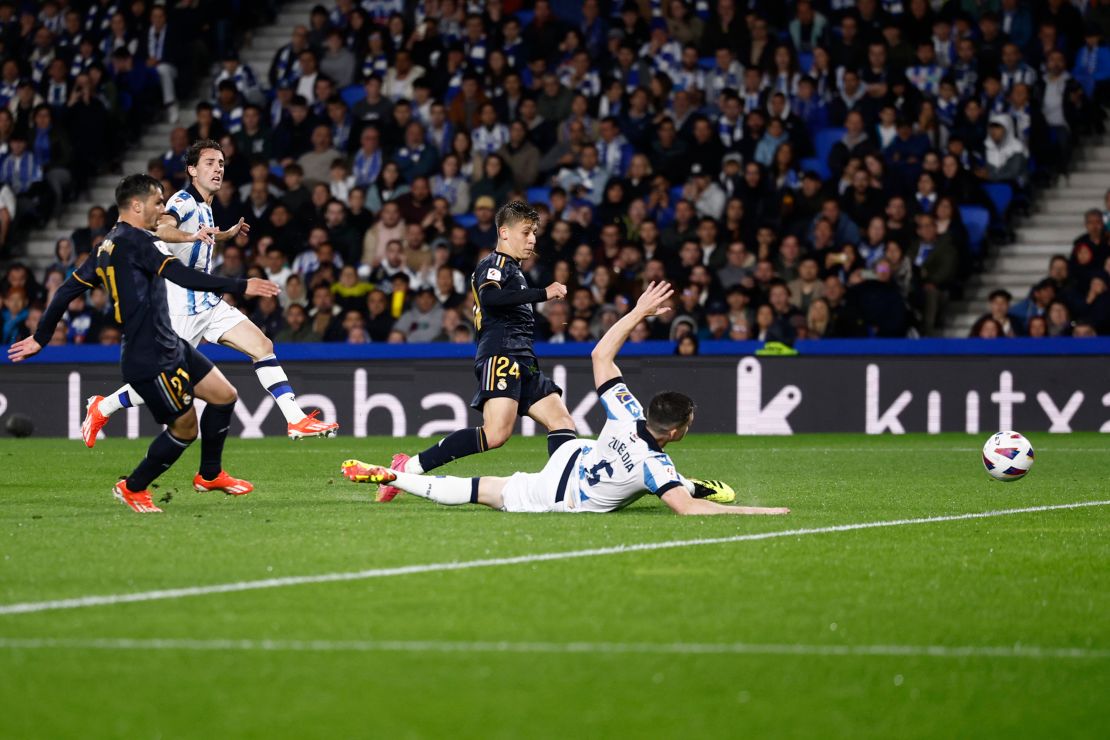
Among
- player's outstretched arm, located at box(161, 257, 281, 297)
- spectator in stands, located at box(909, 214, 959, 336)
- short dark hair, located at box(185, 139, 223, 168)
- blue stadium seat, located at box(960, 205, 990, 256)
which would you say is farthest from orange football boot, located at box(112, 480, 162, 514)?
blue stadium seat, located at box(960, 205, 990, 256)

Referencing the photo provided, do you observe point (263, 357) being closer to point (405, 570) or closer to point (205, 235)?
point (205, 235)

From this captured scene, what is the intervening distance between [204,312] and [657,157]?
412 inches

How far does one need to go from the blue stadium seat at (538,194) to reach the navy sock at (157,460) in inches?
480

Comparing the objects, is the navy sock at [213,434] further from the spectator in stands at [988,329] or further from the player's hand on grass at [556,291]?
the spectator in stands at [988,329]

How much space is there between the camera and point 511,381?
402 inches

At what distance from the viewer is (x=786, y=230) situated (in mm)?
19891

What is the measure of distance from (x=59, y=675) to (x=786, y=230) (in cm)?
1591

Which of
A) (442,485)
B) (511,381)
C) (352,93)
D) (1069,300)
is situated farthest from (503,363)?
(352,93)

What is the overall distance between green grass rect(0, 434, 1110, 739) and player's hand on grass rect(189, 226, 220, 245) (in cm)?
152

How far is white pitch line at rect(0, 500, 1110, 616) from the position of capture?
5.88 m

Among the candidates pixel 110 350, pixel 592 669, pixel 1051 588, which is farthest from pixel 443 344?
pixel 592 669

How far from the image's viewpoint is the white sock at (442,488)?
9.45 metres

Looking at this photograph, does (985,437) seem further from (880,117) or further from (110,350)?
(110,350)

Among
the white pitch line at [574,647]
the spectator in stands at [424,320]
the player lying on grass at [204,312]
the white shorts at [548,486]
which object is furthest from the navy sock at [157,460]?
the spectator in stands at [424,320]
